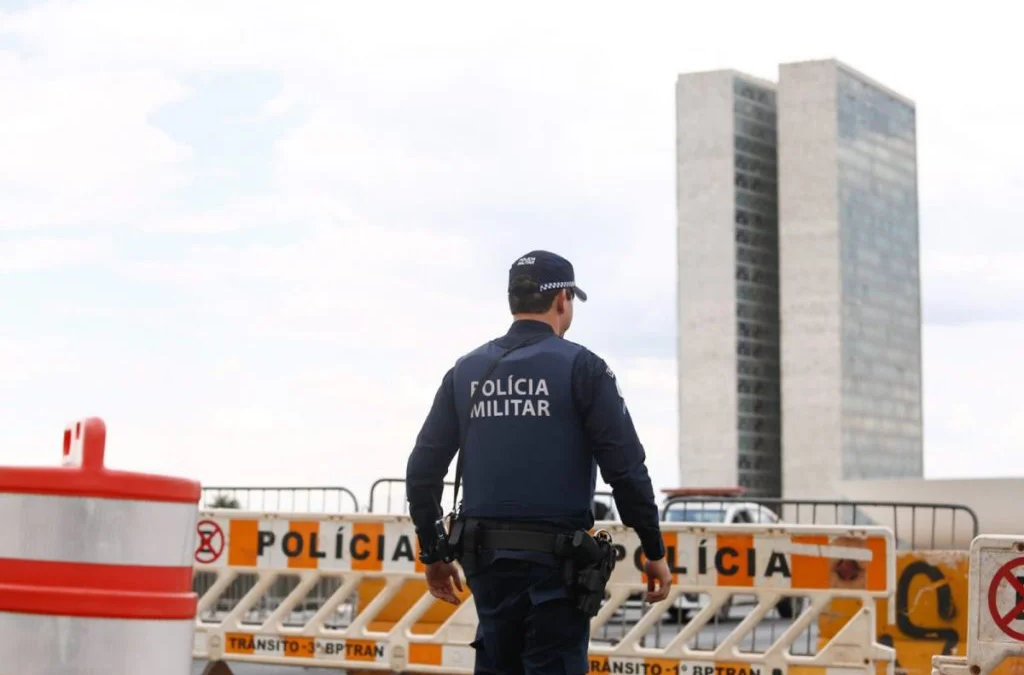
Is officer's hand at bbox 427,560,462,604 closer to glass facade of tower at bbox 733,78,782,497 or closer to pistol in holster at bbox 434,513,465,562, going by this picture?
pistol in holster at bbox 434,513,465,562

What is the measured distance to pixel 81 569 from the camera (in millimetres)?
4109

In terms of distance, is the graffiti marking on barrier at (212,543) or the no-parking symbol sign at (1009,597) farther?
the graffiti marking on barrier at (212,543)

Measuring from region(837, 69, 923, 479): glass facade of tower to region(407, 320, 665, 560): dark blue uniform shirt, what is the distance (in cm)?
12574

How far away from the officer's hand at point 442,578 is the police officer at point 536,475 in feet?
0.09

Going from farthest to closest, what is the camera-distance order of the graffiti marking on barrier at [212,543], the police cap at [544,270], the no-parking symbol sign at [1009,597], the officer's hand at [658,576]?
the graffiti marking on barrier at [212,543]
the no-parking symbol sign at [1009,597]
the police cap at [544,270]
the officer's hand at [658,576]

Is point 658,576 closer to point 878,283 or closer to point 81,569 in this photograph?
point 81,569

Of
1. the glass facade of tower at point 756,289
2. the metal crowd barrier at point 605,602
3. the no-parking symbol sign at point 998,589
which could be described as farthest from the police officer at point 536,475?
the glass facade of tower at point 756,289

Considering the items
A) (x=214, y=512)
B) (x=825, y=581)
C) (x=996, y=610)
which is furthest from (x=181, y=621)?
(x=214, y=512)

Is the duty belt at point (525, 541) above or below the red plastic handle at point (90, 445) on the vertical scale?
below

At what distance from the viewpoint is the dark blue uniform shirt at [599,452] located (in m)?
5.54

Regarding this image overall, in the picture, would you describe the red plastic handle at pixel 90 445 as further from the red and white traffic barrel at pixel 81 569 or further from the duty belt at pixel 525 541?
the duty belt at pixel 525 541

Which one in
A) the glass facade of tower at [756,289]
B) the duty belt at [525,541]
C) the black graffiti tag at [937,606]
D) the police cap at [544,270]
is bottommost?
the black graffiti tag at [937,606]

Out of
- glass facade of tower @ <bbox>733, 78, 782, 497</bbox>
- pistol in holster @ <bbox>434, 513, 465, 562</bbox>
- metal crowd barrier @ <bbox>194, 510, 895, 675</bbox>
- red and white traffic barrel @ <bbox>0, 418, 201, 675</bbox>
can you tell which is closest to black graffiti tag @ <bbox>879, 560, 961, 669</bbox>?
metal crowd barrier @ <bbox>194, 510, 895, 675</bbox>

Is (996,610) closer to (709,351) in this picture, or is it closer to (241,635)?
(241,635)
